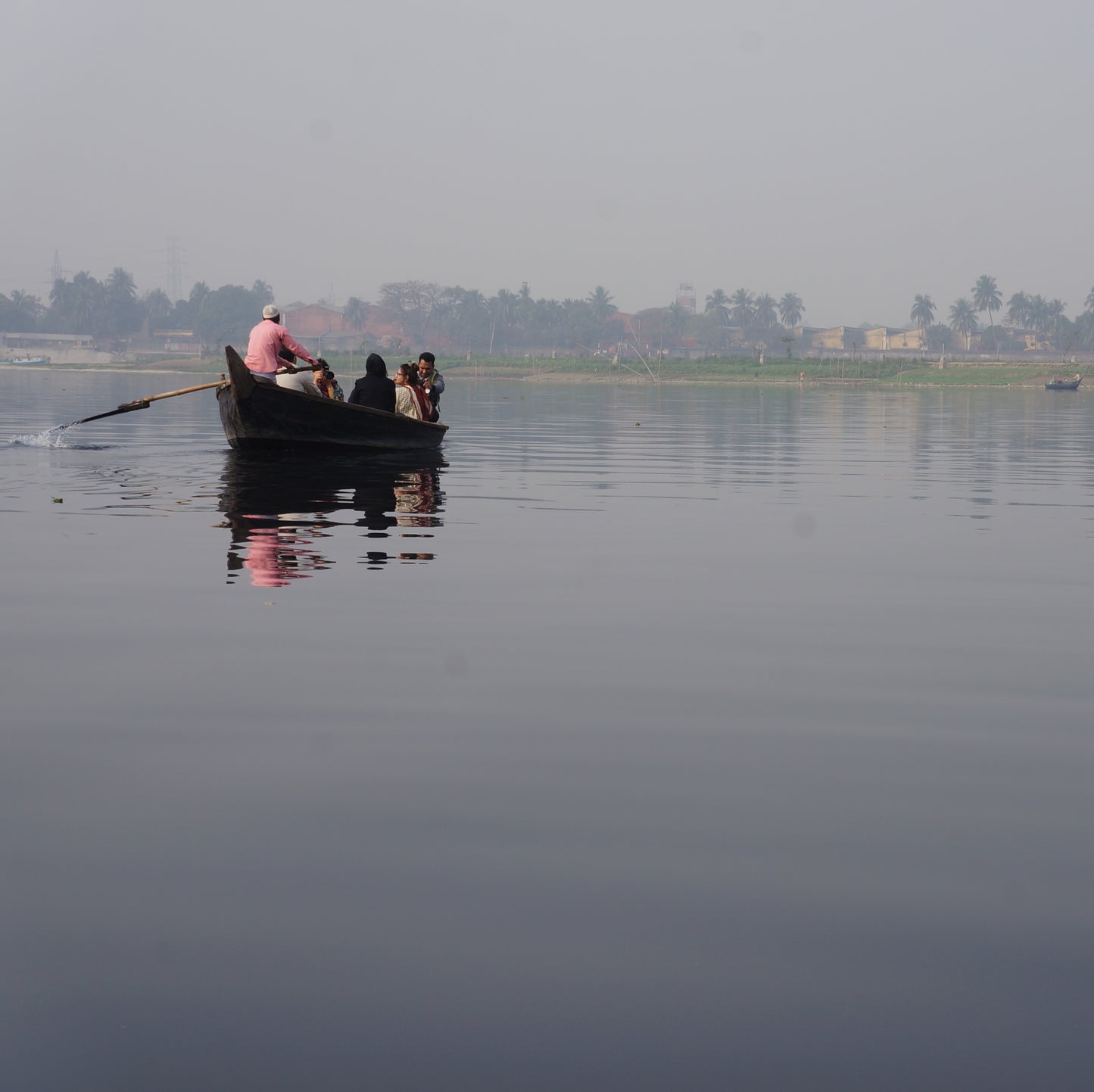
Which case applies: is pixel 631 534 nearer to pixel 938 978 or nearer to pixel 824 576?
pixel 824 576

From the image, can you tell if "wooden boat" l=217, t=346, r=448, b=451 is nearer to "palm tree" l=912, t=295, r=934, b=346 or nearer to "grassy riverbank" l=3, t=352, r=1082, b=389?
"grassy riverbank" l=3, t=352, r=1082, b=389

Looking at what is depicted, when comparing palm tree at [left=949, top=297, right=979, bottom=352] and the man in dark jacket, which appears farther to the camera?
palm tree at [left=949, top=297, right=979, bottom=352]

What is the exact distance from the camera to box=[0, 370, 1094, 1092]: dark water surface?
10.3ft

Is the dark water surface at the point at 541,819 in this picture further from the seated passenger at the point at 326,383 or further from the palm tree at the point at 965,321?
the palm tree at the point at 965,321

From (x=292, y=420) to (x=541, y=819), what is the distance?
1500cm

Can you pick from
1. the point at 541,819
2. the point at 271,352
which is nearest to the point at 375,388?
the point at 271,352

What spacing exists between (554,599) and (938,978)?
588cm

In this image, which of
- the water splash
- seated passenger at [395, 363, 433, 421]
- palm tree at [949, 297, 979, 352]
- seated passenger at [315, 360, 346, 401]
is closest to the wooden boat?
seated passenger at [395, 363, 433, 421]

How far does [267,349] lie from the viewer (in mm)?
19141

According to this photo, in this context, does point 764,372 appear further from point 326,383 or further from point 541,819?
point 541,819

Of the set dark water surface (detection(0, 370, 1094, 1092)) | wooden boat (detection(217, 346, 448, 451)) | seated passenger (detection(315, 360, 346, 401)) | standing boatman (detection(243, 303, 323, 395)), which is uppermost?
standing boatman (detection(243, 303, 323, 395))

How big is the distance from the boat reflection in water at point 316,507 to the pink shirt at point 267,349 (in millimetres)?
1267

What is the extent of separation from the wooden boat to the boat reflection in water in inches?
11.6

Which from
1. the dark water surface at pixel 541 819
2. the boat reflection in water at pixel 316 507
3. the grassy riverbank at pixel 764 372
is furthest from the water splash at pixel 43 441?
the grassy riverbank at pixel 764 372
